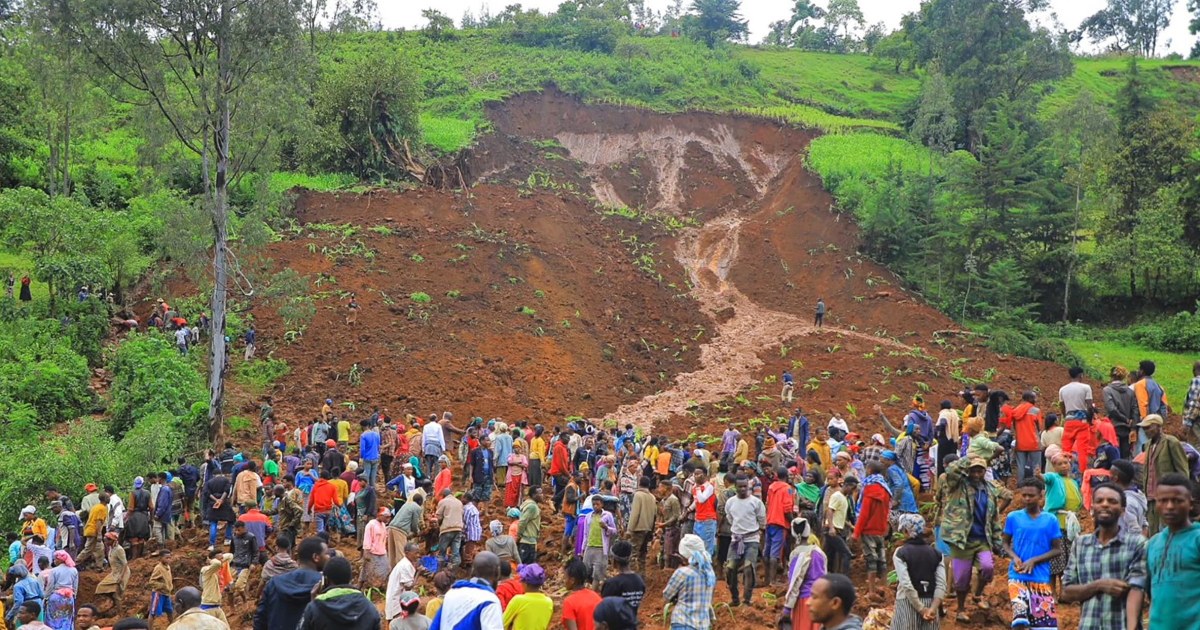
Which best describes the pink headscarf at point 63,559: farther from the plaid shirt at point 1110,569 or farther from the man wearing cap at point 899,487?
the plaid shirt at point 1110,569

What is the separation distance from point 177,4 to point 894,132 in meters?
46.6

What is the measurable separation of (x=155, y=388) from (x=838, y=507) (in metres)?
16.9

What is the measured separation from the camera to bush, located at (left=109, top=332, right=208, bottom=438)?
21359 mm

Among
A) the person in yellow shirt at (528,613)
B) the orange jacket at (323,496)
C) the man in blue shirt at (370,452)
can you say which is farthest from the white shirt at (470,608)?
the man in blue shirt at (370,452)

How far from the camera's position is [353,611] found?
6102 mm

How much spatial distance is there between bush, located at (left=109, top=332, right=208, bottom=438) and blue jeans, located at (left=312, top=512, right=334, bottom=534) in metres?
8.84

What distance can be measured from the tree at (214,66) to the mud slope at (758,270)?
10259 millimetres

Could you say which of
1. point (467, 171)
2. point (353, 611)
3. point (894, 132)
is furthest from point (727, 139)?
point (353, 611)

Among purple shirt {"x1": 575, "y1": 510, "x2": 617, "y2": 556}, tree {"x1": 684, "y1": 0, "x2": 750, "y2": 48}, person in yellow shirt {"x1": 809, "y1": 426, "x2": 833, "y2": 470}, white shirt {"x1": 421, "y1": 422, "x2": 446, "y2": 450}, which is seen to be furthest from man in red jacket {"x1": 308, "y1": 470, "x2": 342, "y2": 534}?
tree {"x1": 684, "y1": 0, "x2": 750, "y2": 48}

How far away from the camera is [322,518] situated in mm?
13578

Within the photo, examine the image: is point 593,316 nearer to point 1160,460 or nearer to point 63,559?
point 63,559

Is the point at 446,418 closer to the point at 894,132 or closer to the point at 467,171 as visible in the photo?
the point at 467,171

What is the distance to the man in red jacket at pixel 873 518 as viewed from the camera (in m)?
10.1

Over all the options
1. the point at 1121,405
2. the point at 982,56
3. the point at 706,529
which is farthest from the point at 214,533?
the point at 982,56
